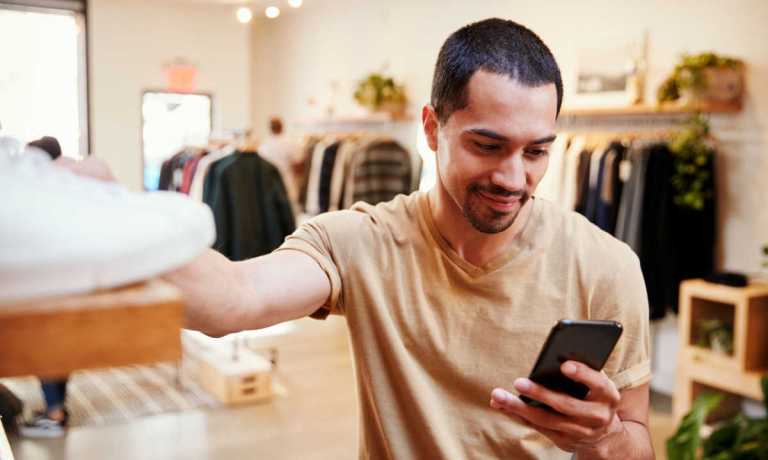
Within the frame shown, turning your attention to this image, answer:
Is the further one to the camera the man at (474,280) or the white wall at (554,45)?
the white wall at (554,45)

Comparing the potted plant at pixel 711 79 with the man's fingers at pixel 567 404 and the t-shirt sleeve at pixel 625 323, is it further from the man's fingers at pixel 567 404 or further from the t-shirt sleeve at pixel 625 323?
the man's fingers at pixel 567 404

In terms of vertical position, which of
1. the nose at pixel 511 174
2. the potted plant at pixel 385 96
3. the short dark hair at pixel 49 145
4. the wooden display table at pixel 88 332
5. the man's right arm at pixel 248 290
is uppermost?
the potted plant at pixel 385 96

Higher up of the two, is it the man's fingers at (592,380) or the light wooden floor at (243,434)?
the man's fingers at (592,380)

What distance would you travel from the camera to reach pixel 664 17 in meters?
4.63

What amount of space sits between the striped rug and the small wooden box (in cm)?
8

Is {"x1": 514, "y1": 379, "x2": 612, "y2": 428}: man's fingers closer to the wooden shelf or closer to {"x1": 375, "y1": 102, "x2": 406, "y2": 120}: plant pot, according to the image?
the wooden shelf

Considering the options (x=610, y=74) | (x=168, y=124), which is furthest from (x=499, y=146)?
(x=168, y=124)

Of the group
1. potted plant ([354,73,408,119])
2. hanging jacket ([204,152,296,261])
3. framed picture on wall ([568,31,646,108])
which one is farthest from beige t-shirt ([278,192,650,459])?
potted plant ([354,73,408,119])

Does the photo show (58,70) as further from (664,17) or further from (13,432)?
(664,17)

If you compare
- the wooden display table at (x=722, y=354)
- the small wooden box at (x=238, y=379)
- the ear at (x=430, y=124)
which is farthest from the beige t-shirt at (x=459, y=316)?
the small wooden box at (x=238, y=379)

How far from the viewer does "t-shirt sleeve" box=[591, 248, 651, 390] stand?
1.33 metres

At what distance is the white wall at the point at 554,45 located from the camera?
13.8 ft

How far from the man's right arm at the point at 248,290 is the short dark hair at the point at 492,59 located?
396 millimetres

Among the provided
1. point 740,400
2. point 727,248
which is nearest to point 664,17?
point 727,248
